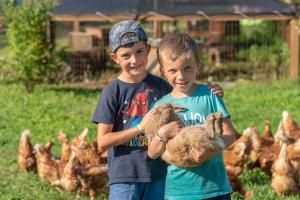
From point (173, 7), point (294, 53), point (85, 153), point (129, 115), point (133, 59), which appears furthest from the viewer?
point (173, 7)

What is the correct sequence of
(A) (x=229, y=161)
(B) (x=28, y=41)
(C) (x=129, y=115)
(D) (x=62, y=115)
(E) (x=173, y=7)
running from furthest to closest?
(E) (x=173, y=7)
(B) (x=28, y=41)
(D) (x=62, y=115)
(A) (x=229, y=161)
(C) (x=129, y=115)

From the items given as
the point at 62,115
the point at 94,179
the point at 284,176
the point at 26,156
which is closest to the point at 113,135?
the point at 94,179

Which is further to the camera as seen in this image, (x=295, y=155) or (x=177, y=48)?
(x=295, y=155)

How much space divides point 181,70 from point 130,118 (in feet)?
2.06

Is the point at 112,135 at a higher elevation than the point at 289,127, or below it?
higher

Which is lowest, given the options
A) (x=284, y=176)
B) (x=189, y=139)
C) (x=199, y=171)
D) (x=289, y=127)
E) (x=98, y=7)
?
(x=284, y=176)

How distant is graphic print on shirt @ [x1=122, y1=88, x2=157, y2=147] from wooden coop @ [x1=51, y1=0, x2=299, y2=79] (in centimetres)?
1051

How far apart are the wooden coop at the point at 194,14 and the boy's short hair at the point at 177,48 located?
1095 cm

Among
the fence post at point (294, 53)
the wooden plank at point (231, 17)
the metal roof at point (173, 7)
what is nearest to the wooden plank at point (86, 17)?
the metal roof at point (173, 7)

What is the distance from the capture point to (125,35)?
3.76 meters

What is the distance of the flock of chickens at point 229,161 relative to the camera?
594 centimetres

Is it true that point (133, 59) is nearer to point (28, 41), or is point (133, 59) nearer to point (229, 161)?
point (229, 161)

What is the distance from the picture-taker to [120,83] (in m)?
3.87

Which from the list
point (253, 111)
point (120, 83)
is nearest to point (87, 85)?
point (253, 111)
